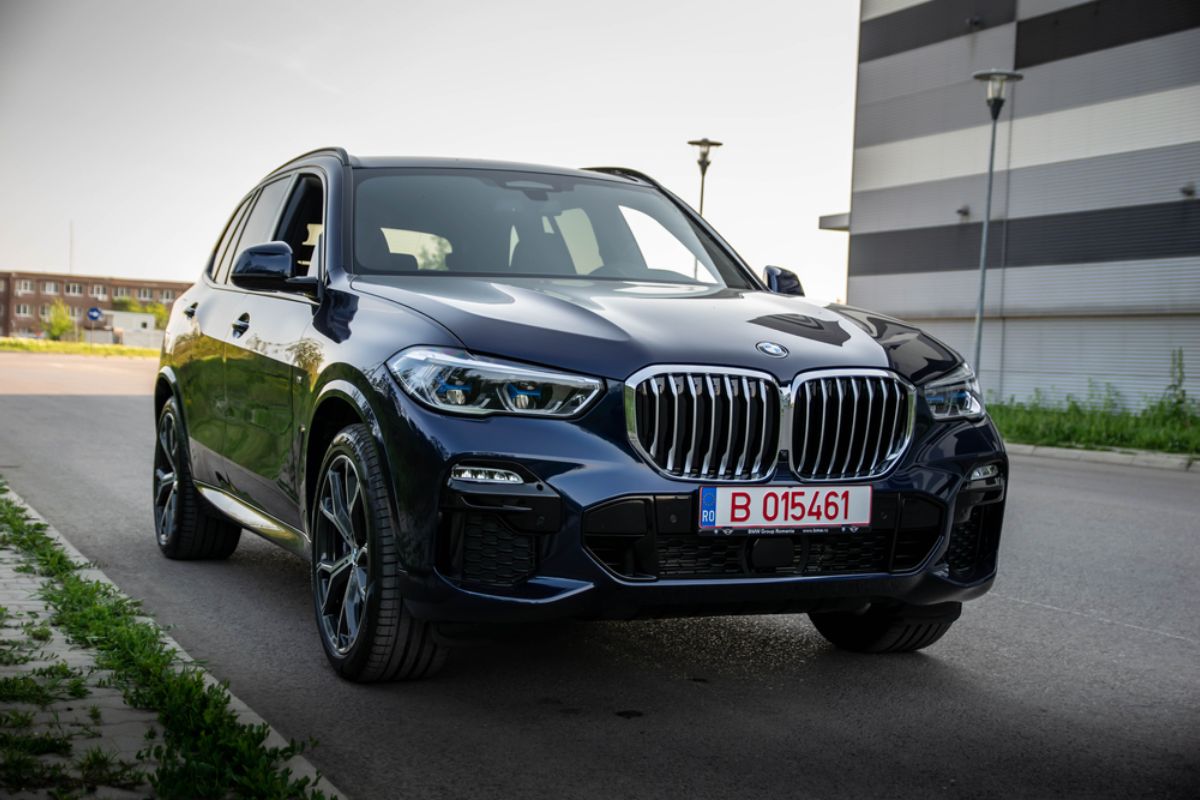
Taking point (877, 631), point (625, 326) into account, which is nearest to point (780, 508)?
point (625, 326)

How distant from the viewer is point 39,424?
15477 millimetres

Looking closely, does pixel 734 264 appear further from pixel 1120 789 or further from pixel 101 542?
pixel 101 542

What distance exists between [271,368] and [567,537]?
1940 millimetres

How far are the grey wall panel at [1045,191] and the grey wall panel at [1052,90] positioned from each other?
1249 mm

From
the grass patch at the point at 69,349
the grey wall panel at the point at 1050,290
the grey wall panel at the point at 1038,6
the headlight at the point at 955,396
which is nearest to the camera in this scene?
the headlight at the point at 955,396

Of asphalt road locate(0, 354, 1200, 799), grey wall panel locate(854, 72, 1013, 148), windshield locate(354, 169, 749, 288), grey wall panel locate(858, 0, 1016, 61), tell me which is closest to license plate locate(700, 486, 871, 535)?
asphalt road locate(0, 354, 1200, 799)

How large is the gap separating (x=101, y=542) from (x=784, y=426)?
4718mm

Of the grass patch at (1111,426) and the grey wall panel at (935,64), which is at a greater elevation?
the grey wall panel at (935,64)

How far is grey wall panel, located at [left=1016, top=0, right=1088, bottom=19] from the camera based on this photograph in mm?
27984

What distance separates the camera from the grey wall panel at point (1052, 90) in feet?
84.4

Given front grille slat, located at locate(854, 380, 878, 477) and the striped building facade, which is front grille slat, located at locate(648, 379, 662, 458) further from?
the striped building facade

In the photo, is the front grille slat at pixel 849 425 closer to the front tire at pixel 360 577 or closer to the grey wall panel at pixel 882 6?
the front tire at pixel 360 577

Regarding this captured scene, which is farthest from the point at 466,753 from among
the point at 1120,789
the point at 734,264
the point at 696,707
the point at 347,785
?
the point at 734,264

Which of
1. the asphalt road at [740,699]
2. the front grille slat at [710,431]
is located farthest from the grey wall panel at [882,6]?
the front grille slat at [710,431]
